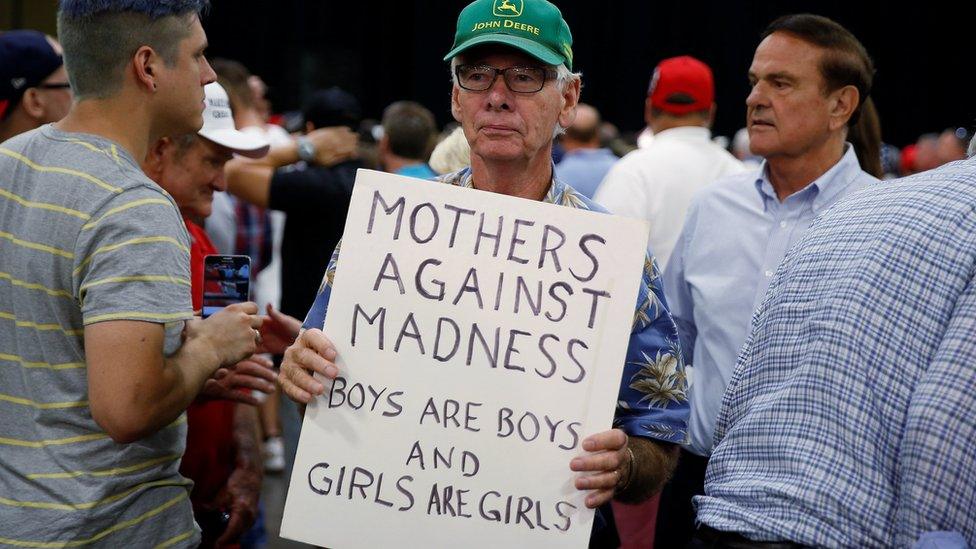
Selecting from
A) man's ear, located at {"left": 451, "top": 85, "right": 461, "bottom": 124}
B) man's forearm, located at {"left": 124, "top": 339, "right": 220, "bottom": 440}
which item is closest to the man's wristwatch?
man's ear, located at {"left": 451, "top": 85, "right": 461, "bottom": 124}

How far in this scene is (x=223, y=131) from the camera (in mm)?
3041

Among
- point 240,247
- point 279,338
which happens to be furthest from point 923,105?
point 279,338

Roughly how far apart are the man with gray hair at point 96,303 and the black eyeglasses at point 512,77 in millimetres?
601

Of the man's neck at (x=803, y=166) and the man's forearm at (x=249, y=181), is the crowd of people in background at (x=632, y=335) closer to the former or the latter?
the man's neck at (x=803, y=166)

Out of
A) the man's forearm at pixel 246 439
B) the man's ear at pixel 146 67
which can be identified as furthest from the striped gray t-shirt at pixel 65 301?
the man's forearm at pixel 246 439

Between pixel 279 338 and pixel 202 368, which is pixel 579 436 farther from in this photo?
pixel 279 338

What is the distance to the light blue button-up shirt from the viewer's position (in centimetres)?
298

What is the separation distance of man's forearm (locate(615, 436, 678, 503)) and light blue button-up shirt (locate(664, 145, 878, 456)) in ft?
2.89

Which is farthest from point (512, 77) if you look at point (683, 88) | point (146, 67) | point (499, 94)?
point (683, 88)

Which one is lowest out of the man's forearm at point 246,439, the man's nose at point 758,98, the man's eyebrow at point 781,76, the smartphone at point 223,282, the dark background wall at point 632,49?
the man's forearm at point 246,439

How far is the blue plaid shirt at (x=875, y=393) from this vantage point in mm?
1479

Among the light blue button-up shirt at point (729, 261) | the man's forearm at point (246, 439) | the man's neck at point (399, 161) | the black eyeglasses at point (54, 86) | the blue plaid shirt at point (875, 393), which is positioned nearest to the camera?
the blue plaid shirt at point (875, 393)

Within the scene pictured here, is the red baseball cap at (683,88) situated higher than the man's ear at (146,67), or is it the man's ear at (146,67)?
the red baseball cap at (683,88)

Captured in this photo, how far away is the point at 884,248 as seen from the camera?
162 centimetres
